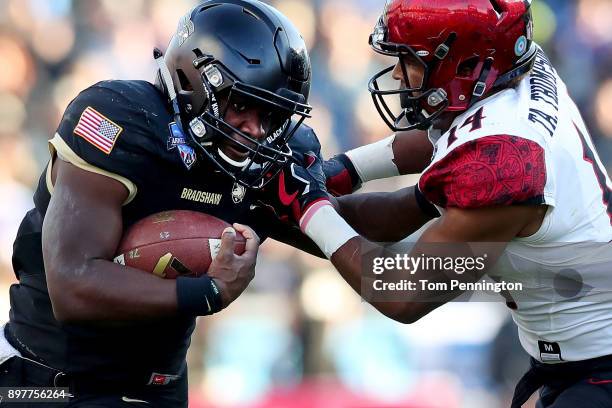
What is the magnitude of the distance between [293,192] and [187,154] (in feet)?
1.37

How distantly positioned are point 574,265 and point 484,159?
492 mm

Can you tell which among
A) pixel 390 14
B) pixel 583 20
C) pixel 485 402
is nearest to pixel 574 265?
Result: pixel 390 14

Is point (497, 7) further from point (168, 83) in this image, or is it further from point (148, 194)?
point (148, 194)

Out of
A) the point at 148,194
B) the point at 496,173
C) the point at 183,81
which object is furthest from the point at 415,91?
the point at 148,194

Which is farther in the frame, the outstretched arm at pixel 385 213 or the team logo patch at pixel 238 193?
the outstretched arm at pixel 385 213

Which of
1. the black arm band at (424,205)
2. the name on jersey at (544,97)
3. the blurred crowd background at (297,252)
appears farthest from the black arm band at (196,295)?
the blurred crowd background at (297,252)

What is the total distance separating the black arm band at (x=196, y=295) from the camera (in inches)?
130

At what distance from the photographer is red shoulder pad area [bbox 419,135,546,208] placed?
323 cm

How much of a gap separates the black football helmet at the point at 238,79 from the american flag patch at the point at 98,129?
0.27 meters

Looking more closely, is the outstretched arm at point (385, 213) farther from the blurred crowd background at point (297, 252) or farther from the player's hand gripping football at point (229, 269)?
the blurred crowd background at point (297, 252)

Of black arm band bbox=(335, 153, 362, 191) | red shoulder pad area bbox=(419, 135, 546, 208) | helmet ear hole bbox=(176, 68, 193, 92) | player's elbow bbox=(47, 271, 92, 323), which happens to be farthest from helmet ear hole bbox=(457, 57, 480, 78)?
player's elbow bbox=(47, 271, 92, 323)

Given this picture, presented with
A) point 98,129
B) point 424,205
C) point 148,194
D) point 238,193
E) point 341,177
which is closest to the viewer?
point 98,129

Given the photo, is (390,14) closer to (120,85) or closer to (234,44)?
(234,44)

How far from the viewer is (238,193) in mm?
3658
